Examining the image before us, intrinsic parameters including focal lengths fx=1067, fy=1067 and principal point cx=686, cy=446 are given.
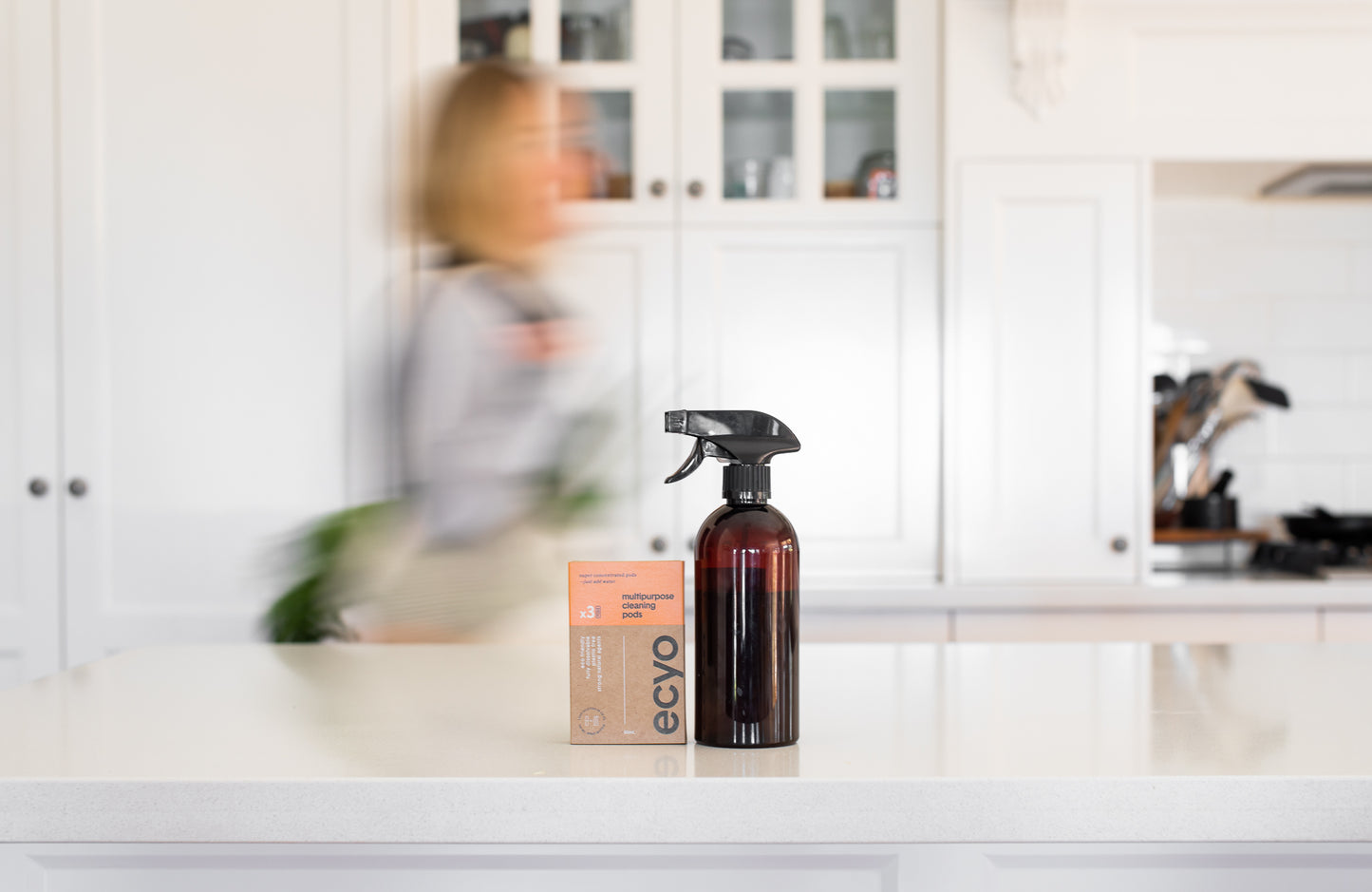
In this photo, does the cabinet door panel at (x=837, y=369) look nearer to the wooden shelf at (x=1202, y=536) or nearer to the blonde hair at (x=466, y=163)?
the wooden shelf at (x=1202, y=536)

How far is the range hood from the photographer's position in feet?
7.88

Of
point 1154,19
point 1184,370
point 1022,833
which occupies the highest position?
point 1154,19

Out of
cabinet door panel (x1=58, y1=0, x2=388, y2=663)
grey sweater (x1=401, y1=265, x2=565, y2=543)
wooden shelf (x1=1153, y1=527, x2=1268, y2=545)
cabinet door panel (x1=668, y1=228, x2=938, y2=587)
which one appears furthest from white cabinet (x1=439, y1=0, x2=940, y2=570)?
grey sweater (x1=401, y1=265, x2=565, y2=543)

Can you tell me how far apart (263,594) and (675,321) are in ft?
3.51

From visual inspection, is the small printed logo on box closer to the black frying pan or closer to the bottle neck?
the bottle neck

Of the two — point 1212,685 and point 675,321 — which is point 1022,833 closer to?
point 1212,685

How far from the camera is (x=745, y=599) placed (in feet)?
2.30

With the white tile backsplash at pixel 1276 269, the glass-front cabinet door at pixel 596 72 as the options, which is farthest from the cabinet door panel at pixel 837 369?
the white tile backsplash at pixel 1276 269

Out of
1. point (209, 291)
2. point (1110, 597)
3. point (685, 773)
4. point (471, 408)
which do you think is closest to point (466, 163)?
point (471, 408)

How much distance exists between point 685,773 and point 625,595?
13cm

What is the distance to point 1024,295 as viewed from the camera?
2.29m

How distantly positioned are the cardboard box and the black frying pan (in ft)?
7.46

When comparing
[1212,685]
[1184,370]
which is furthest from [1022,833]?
[1184,370]

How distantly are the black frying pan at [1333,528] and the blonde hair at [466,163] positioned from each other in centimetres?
202
